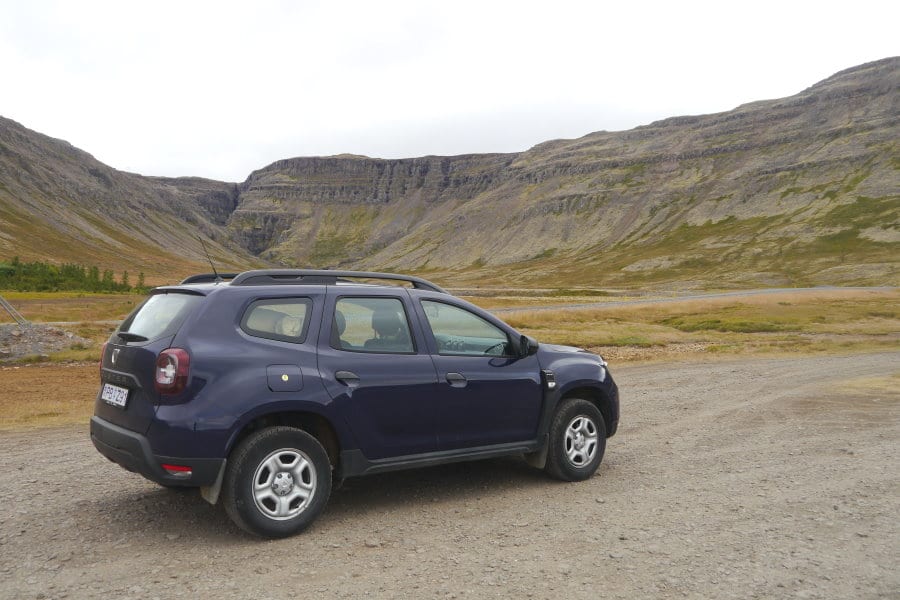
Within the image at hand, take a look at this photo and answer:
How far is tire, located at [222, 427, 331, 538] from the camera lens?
5094mm

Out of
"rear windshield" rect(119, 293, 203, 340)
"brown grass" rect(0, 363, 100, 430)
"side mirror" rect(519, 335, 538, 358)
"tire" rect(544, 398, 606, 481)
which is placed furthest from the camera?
"brown grass" rect(0, 363, 100, 430)

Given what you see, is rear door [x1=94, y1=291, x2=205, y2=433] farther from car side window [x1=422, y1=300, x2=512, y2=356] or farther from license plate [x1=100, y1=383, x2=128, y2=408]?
car side window [x1=422, y1=300, x2=512, y2=356]

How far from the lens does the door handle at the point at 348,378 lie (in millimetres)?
5598

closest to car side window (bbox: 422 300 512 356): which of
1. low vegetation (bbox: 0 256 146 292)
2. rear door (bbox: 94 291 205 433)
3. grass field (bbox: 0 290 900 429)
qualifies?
rear door (bbox: 94 291 205 433)

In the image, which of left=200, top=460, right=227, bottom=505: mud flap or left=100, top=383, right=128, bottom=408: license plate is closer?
left=200, top=460, right=227, bottom=505: mud flap

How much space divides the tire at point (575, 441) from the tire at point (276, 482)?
2.57 metres

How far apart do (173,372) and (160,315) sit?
2.67 feet

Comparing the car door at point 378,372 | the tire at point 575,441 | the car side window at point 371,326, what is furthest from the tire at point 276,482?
the tire at point 575,441

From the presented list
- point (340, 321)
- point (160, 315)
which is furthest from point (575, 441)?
point (160, 315)

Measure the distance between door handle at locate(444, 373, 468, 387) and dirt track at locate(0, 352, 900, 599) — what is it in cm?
116

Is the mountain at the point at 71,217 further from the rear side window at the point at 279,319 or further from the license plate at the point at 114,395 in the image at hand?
the rear side window at the point at 279,319

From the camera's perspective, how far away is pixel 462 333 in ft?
21.9

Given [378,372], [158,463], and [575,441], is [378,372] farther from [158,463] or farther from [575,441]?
[575,441]

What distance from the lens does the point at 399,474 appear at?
7328 millimetres
